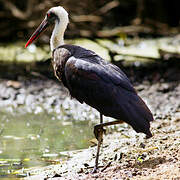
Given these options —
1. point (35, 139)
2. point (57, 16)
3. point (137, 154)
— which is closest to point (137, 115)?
point (137, 154)

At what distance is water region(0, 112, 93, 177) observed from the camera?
5449 millimetres

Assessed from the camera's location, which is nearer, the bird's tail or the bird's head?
the bird's tail

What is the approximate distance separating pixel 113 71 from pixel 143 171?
110 centimetres

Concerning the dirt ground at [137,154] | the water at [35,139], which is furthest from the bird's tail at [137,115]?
the water at [35,139]

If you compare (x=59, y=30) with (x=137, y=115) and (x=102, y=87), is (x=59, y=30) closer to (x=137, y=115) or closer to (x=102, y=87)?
(x=102, y=87)

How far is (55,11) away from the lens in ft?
19.4

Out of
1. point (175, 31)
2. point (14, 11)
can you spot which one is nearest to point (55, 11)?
point (14, 11)

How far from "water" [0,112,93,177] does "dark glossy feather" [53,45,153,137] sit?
1.02m

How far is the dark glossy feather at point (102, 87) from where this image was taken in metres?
4.61

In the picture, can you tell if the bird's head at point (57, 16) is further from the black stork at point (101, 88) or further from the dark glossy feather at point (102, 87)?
the dark glossy feather at point (102, 87)

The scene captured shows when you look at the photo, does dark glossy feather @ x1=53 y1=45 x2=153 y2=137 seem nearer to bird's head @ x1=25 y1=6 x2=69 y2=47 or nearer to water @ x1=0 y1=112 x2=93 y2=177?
bird's head @ x1=25 y1=6 x2=69 y2=47

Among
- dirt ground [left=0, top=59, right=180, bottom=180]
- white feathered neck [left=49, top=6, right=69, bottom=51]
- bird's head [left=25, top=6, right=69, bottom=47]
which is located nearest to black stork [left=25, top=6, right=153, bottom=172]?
dirt ground [left=0, top=59, right=180, bottom=180]

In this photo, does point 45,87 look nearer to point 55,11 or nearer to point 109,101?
point 55,11

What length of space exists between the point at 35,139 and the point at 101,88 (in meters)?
1.80
